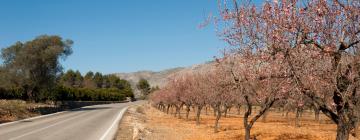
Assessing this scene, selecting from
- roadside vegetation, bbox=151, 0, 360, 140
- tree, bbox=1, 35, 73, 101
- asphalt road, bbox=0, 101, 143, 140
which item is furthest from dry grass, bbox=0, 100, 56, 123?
roadside vegetation, bbox=151, 0, 360, 140

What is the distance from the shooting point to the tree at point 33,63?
6075 cm

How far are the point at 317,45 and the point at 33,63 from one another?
56616 mm

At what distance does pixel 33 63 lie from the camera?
61281 mm

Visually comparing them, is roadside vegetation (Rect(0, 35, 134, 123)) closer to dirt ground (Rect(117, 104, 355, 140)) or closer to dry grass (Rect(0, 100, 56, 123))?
dry grass (Rect(0, 100, 56, 123))

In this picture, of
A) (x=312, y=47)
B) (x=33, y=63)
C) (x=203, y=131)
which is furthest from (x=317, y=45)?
(x=33, y=63)

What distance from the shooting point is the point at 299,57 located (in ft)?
34.5

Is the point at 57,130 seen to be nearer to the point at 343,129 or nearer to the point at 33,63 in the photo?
the point at 343,129

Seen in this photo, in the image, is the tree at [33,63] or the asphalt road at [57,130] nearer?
the asphalt road at [57,130]

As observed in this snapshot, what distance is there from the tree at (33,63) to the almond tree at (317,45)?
5437 centimetres

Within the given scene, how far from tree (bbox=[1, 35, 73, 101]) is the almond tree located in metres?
54.4

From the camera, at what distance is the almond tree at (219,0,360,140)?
9.98m

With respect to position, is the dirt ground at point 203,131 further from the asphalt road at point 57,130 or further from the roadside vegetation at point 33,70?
the roadside vegetation at point 33,70

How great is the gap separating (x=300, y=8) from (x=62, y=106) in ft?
189

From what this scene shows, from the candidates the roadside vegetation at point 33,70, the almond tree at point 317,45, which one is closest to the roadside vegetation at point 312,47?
the almond tree at point 317,45
